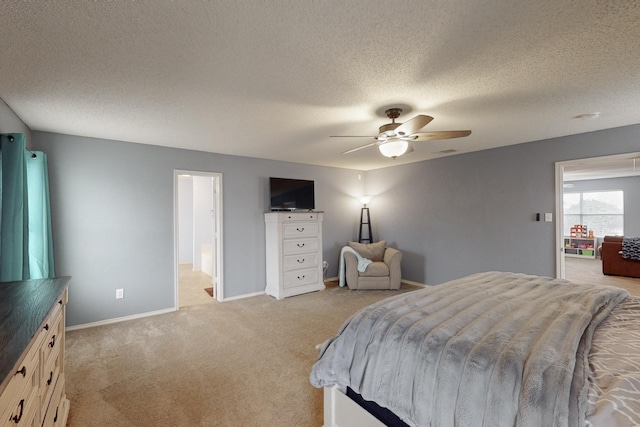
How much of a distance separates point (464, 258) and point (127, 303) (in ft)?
16.2

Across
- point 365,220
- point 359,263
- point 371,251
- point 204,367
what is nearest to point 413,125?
point 204,367

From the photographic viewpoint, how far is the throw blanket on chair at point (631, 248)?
220 inches

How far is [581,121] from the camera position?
9.85ft

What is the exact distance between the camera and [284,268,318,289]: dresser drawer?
15.3ft

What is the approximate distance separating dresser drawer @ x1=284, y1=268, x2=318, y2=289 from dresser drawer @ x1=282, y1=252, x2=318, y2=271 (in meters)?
0.07

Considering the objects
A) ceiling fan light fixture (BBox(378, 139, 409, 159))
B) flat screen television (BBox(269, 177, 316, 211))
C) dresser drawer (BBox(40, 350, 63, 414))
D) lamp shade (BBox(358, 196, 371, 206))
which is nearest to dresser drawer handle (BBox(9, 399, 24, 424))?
dresser drawer (BBox(40, 350, 63, 414))

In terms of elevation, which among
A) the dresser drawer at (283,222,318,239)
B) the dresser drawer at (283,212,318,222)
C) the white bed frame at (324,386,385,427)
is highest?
the dresser drawer at (283,212,318,222)

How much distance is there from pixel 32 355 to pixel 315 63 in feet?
6.77

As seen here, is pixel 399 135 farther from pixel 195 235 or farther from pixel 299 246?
pixel 195 235

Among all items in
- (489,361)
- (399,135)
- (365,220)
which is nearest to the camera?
(489,361)

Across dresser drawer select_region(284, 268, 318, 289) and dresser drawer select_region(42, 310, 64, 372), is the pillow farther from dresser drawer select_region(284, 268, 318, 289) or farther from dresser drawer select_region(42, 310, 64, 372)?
dresser drawer select_region(42, 310, 64, 372)

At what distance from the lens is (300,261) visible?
4793 millimetres

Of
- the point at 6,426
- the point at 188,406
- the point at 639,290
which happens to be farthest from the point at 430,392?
the point at 639,290

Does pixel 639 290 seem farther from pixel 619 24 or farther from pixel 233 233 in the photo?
pixel 233 233
